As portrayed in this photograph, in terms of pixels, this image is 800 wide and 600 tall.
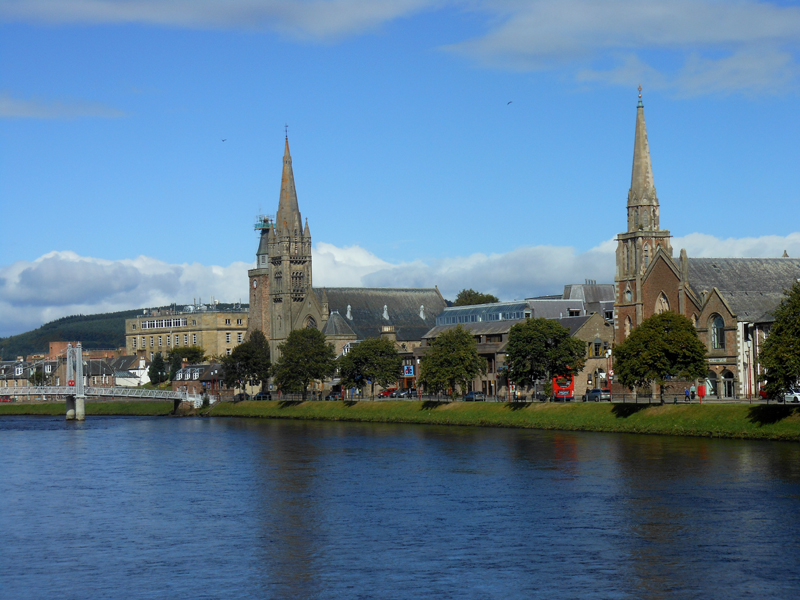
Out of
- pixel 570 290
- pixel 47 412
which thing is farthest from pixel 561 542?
pixel 47 412

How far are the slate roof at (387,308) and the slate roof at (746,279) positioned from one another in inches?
2901

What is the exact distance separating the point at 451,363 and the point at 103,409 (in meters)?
78.5

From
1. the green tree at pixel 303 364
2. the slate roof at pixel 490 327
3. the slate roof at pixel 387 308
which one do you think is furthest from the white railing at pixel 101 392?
the slate roof at pixel 490 327

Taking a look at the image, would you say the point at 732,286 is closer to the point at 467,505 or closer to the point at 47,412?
the point at 467,505

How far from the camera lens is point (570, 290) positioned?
16950 centimetres

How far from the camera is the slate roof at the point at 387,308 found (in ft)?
600

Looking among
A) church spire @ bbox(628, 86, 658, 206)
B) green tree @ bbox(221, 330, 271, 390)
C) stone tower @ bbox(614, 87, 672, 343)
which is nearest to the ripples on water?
stone tower @ bbox(614, 87, 672, 343)

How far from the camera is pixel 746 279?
113 m

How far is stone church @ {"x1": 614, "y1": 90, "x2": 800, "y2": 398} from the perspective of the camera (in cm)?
10488

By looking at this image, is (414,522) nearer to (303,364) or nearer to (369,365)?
(369,365)

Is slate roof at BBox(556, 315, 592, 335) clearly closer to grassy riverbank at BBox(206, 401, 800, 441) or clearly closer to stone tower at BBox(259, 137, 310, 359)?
grassy riverbank at BBox(206, 401, 800, 441)

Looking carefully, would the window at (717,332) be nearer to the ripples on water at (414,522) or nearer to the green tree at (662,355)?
the green tree at (662,355)

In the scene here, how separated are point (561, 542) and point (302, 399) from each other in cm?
10652

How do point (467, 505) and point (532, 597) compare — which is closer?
point (532, 597)
